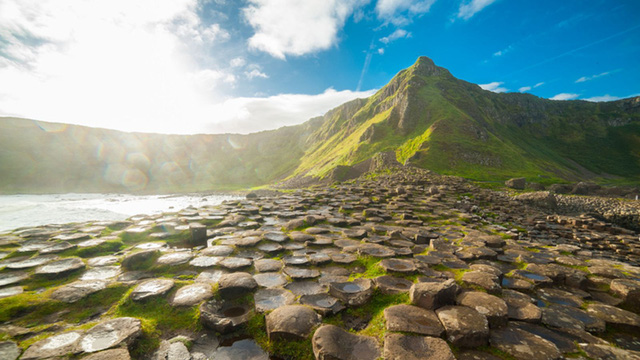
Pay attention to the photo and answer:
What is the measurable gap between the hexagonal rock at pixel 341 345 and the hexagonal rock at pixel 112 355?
2.09 metres

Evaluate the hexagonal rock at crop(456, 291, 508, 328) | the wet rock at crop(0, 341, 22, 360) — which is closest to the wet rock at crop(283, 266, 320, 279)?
the hexagonal rock at crop(456, 291, 508, 328)

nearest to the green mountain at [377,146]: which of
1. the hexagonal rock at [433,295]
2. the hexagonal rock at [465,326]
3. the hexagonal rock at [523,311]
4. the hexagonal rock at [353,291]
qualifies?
the hexagonal rock at [353,291]

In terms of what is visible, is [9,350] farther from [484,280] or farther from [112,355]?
[484,280]

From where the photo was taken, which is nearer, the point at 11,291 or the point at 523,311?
the point at 523,311

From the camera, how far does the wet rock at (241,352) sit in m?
2.83

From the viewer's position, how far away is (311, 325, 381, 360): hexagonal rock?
2.64 m

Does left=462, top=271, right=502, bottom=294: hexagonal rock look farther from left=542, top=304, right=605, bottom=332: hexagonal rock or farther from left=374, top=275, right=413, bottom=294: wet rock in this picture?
left=374, top=275, right=413, bottom=294: wet rock

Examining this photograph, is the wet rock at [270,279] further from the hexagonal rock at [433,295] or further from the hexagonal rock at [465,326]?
the hexagonal rock at [465,326]

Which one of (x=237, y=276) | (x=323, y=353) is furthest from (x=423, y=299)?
(x=237, y=276)

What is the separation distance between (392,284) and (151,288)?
4.31 metres

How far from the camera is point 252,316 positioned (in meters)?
3.43

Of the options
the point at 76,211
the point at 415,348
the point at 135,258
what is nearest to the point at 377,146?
the point at 76,211

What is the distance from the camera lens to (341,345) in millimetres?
2816

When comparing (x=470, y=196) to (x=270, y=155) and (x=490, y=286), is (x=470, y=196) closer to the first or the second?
(x=490, y=286)
